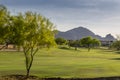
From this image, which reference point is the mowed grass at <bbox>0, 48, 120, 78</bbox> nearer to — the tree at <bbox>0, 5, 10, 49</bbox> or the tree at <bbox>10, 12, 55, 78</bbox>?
the tree at <bbox>10, 12, 55, 78</bbox>

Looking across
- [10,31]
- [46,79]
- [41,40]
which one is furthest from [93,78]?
[10,31]

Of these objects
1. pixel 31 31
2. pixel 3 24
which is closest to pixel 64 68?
pixel 31 31

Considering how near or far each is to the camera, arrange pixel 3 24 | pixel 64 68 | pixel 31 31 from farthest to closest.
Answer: pixel 64 68
pixel 31 31
pixel 3 24

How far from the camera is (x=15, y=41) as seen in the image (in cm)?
4588

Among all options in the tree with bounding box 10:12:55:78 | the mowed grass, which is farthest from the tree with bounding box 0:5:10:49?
the mowed grass

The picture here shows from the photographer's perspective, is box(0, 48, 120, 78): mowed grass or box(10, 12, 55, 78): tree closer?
box(10, 12, 55, 78): tree

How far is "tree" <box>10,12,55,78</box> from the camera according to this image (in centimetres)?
4517

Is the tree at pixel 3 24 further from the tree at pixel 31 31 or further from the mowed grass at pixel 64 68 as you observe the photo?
the mowed grass at pixel 64 68

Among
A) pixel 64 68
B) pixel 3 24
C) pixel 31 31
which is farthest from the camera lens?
pixel 64 68

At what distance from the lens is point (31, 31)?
46.8 metres

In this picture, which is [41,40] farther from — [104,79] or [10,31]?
[104,79]

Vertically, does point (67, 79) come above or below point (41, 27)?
below

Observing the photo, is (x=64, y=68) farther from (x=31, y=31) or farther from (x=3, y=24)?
(x=3, y=24)

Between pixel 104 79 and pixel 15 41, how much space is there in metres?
13.2
